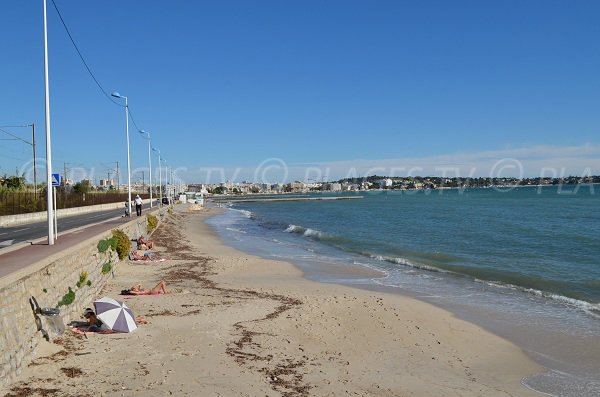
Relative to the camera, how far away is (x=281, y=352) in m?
9.54

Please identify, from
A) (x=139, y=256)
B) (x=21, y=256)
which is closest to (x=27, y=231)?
(x=139, y=256)

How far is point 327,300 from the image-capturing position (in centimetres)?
1445

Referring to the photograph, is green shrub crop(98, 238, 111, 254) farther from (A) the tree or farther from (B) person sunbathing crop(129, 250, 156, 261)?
(A) the tree

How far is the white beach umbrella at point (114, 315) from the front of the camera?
10.0 metres

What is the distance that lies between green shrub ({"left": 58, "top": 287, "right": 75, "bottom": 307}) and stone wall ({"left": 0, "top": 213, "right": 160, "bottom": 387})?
65 millimetres

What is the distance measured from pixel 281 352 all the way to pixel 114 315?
3.30 metres

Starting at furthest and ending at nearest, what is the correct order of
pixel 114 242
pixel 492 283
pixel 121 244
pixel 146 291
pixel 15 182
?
pixel 15 182, pixel 492 283, pixel 121 244, pixel 114 242, pixel 146 291

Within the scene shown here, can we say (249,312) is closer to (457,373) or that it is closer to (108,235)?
(457,373)

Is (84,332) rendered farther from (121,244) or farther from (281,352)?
(121,244)

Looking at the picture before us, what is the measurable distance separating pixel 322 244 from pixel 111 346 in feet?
83.0

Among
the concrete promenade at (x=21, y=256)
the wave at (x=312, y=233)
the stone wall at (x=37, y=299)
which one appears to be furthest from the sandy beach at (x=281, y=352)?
the wave at (x=312, y=233)

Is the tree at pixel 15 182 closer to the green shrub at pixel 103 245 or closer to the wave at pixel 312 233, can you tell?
the wave at pixel 312 233

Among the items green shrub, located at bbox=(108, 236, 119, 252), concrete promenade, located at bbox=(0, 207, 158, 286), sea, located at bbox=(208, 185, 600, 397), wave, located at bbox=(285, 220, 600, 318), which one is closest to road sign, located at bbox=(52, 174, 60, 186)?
green shrub, located at bbox=(108, 236, 119, 252)

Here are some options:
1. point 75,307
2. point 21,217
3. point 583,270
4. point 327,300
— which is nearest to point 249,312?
point 327,300
